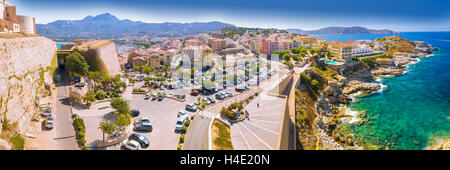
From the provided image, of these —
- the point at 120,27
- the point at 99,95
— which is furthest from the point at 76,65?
the point at 120,27

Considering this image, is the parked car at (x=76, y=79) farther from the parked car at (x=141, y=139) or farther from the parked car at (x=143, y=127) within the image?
the parked car at (x=141, y=139)

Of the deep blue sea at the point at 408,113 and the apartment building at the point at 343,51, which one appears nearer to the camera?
the deep blue sea at the point at 408,113

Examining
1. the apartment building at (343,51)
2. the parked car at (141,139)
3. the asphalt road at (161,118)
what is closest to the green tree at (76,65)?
the asphalt road at (161,118)

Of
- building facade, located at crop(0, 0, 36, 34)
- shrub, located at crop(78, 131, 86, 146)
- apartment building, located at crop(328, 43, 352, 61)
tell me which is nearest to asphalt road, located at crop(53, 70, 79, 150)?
shrub, located at crop(78, 131, 86, 146)

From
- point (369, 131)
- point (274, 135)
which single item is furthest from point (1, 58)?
point (369, 131)

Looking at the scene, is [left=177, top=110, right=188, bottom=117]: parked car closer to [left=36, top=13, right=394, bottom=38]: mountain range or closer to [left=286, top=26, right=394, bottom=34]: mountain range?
[left=36, top=13, right=394, bottom=38]: mountain range
